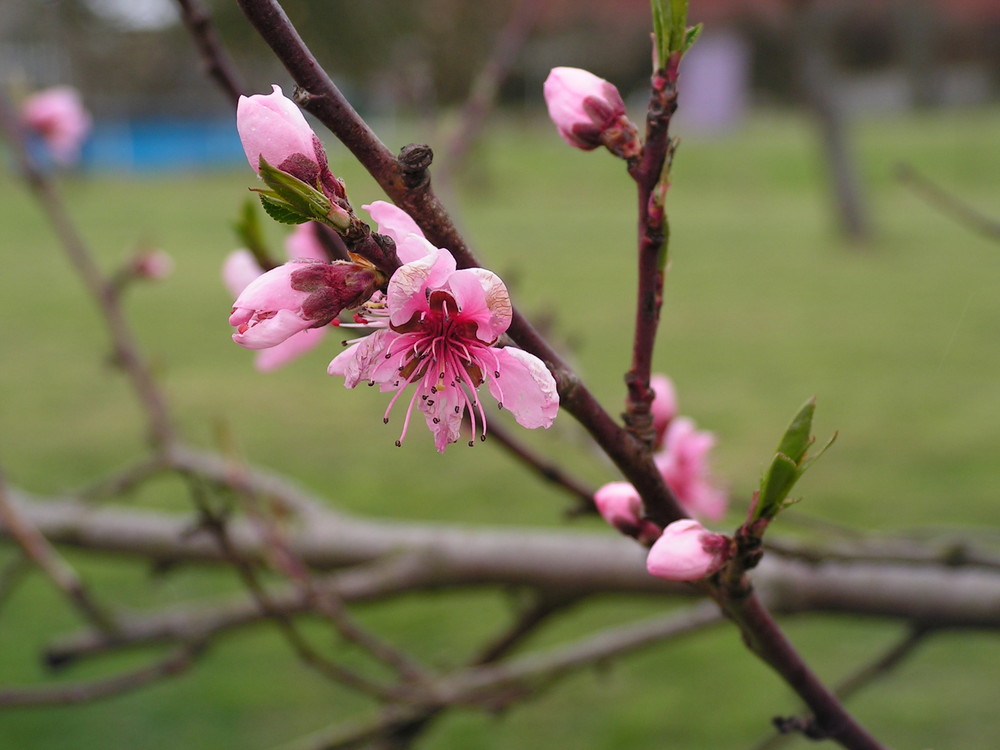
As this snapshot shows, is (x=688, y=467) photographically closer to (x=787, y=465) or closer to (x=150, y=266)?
(x=787, y=465)

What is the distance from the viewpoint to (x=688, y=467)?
0.74 meters

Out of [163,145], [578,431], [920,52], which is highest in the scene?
[578,431]

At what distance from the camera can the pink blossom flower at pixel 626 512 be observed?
398 mm

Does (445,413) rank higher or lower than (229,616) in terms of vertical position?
higher

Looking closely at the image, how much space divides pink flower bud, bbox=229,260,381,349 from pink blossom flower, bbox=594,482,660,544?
0.14m

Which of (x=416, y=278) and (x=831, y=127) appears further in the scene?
(x=831, y=127)

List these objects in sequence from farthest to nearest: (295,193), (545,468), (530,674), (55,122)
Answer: (55,122), (530,674), (545,468), (295,193)

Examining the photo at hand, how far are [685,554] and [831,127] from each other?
665 cm

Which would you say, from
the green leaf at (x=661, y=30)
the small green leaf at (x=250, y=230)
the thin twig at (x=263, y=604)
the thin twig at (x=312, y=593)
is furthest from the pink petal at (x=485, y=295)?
the thin twig at (x=312, y=593)

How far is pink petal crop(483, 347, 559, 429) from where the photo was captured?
0.99ft

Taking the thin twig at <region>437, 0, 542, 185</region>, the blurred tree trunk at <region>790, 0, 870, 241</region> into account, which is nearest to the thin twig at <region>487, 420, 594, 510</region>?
the thin twig at <region>437, 0, 542, 185</region>

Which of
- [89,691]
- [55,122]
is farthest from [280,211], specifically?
[55,122]

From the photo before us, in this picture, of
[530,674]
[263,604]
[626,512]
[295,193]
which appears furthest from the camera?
[530,674]

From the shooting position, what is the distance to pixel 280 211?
0.30 metres
